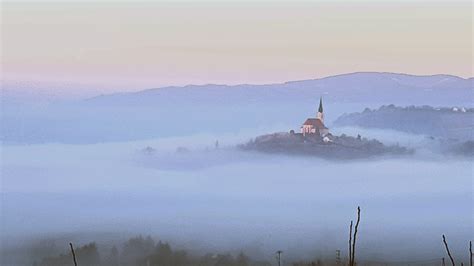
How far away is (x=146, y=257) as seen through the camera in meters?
7.16

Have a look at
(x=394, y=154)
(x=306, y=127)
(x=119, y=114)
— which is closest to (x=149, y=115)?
(x=119, y=114)

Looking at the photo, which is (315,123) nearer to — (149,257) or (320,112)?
(320,112)

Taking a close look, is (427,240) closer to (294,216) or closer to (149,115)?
(294,216)

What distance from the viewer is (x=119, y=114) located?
6.97m

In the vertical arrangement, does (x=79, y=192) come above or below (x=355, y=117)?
below

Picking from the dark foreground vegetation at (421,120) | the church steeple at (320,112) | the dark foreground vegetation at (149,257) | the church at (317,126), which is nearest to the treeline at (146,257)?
the dark foreground vegetation at (149,257)

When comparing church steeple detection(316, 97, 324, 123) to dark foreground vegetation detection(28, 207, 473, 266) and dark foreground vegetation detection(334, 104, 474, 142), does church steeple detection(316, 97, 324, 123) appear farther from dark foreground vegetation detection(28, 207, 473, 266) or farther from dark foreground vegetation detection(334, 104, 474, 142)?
dark foreground vegetation detection(28, 207, 473, 266)

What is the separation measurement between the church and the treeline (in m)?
1.20

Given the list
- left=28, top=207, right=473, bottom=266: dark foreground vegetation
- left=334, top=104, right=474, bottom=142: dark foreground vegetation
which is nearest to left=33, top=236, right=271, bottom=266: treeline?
left=28, top=207, right=473, bottom=266: dark foreground vegetation

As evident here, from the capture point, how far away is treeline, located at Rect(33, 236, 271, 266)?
703 cm

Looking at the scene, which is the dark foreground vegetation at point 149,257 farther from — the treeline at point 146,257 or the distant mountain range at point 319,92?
the distant mountain range at point 319,92

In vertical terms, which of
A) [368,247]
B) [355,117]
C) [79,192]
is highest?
[355,117]

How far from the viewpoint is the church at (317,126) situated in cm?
676

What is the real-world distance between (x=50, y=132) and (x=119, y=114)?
589 mm
